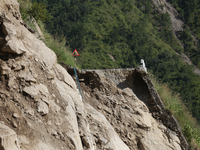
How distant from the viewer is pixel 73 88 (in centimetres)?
463

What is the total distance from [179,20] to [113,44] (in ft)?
69.4

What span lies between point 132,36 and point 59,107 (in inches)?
1749

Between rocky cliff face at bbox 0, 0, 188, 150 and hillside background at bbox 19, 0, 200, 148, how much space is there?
28432 mm

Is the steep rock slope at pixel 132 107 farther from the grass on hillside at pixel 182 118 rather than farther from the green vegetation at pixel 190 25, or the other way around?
the green vegetation at pixel 190 25

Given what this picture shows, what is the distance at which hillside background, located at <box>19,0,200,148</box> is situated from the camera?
40.0 metres

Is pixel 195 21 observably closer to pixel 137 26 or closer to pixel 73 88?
pixel 137 26

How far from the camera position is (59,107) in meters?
3.67

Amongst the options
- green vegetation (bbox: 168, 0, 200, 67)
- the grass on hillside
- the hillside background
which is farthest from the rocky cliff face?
green vegetation (bbox: 168, 0, 200, 67)

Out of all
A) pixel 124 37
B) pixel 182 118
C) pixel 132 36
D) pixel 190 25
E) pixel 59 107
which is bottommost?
pixel 124 37

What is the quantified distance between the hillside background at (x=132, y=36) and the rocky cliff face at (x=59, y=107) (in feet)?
93.3

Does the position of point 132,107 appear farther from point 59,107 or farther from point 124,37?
point 124,37

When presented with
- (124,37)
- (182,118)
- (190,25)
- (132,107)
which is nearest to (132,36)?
(124,37)

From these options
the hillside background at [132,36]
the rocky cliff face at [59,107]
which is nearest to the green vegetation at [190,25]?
the hillside background at [132,36]

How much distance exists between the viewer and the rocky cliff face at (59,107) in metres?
3.08
